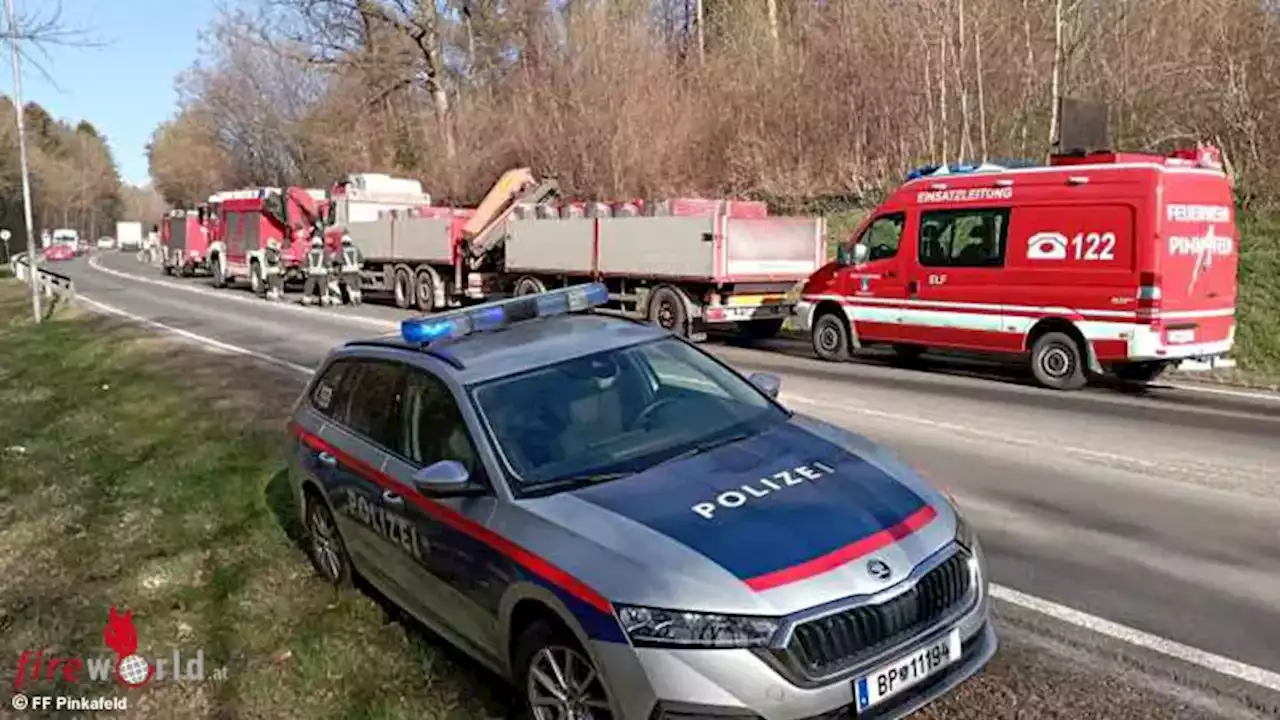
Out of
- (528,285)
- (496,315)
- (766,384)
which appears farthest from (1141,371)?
(528,285)

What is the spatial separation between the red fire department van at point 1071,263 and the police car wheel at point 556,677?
9.45m

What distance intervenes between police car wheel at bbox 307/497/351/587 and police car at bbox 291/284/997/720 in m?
0.04

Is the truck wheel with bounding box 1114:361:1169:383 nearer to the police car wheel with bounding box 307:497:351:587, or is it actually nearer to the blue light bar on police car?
the blue light bar on police car

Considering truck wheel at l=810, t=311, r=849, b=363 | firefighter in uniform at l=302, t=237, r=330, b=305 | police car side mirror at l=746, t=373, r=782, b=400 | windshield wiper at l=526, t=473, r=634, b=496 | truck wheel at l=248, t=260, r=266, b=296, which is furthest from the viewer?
truck wheel at l=248, t=260, r=266, b=296

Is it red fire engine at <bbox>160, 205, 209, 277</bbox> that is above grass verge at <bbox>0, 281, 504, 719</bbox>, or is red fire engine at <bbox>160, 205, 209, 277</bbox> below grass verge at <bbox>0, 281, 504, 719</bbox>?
above

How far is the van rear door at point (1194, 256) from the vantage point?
437 inches

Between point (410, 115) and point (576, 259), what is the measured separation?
24.3m

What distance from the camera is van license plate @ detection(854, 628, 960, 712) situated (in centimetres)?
327

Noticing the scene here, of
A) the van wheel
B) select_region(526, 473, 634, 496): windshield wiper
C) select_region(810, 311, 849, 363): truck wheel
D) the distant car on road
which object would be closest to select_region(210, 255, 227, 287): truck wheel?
select_region(810, 311, 849, 363): truck wheel

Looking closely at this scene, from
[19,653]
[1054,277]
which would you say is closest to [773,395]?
[19,653]

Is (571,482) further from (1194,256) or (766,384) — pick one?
(1194,256)

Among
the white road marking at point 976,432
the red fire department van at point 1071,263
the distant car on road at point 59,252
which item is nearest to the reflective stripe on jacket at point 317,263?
the red fire department van at point 1071,263

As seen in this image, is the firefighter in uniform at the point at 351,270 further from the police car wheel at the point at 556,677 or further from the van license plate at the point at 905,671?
the van license plate at the point at 905,671

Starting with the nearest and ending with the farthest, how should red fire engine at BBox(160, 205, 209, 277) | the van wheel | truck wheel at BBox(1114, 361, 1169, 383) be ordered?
the van wheel → truck wheel at BBox(1114, 361, 1169, 383) → red fire engine at BBox(160, 205, 209, 277)
